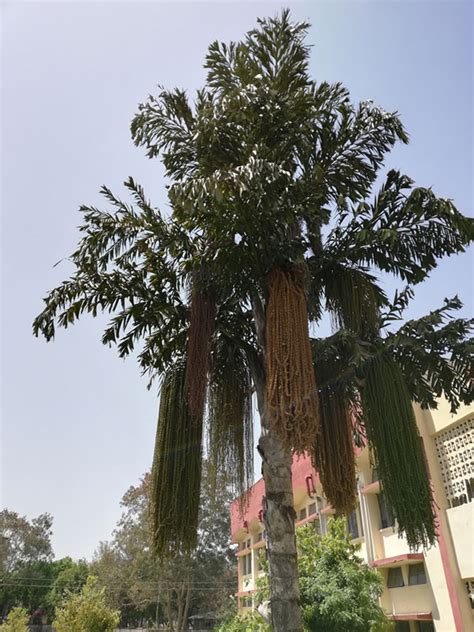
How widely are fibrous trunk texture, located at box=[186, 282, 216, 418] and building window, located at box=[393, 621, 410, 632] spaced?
1336cm

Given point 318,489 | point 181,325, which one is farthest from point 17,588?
point 181,325

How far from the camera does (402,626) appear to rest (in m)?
→ 15.5

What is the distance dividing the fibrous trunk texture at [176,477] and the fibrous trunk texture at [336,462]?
1437 mm

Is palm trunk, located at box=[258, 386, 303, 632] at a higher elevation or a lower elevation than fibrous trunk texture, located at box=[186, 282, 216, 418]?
lower

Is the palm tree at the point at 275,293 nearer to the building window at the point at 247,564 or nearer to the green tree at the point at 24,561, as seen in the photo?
the building window at the point at 247,564

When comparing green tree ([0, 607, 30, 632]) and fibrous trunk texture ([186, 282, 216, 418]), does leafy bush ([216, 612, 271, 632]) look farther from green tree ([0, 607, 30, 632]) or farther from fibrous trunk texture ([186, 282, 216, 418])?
green tree ([0, 607, 30, 632])

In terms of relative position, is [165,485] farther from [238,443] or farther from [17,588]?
[17,588]

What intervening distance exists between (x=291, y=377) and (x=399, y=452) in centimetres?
125

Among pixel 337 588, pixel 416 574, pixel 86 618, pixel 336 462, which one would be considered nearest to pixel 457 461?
pixel 337 588

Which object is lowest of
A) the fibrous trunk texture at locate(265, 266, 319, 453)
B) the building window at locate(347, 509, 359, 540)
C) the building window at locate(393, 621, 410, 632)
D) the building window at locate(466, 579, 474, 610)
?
the building window at locate(393, 621, 410, 632)

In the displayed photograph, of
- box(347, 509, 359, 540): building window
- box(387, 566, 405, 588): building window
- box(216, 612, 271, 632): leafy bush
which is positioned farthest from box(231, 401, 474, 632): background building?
box(216, 612, 271, 632): leafy bush

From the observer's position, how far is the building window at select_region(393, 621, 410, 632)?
1523cm

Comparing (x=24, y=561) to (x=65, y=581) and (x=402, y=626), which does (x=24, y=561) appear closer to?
(x=65, y=581)

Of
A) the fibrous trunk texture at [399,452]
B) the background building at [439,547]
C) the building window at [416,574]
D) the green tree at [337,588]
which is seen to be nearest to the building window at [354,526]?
the background building at [439,547]
